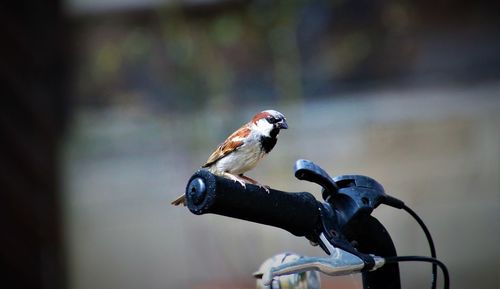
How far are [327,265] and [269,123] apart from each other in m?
0.78

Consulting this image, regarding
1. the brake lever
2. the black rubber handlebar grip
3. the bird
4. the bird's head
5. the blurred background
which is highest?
the blurred background

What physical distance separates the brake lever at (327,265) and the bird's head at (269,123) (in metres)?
0.63

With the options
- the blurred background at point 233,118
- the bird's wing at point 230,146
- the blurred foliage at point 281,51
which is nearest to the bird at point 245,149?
the bird's wing at point 230,146

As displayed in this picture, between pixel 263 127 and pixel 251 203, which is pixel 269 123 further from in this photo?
pixel 251 203

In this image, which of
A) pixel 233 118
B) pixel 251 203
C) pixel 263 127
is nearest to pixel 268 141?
pixel 263 127

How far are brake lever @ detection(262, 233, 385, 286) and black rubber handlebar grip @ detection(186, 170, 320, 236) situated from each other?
0.04 meters

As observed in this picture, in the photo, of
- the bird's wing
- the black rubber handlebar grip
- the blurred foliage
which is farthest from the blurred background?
the black rubber handlebar grip

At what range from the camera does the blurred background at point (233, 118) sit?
184 inches

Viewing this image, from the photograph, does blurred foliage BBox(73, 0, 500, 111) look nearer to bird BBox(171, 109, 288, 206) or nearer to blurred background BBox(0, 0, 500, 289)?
blurred background BBox(0, 0, 500, 289)

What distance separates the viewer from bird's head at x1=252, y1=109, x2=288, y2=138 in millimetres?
1677

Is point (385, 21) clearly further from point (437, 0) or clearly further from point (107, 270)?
point (107, 270)

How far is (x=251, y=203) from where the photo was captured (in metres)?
1.00

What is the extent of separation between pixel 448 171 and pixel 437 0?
1.07 m

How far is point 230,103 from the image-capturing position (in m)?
4.93
